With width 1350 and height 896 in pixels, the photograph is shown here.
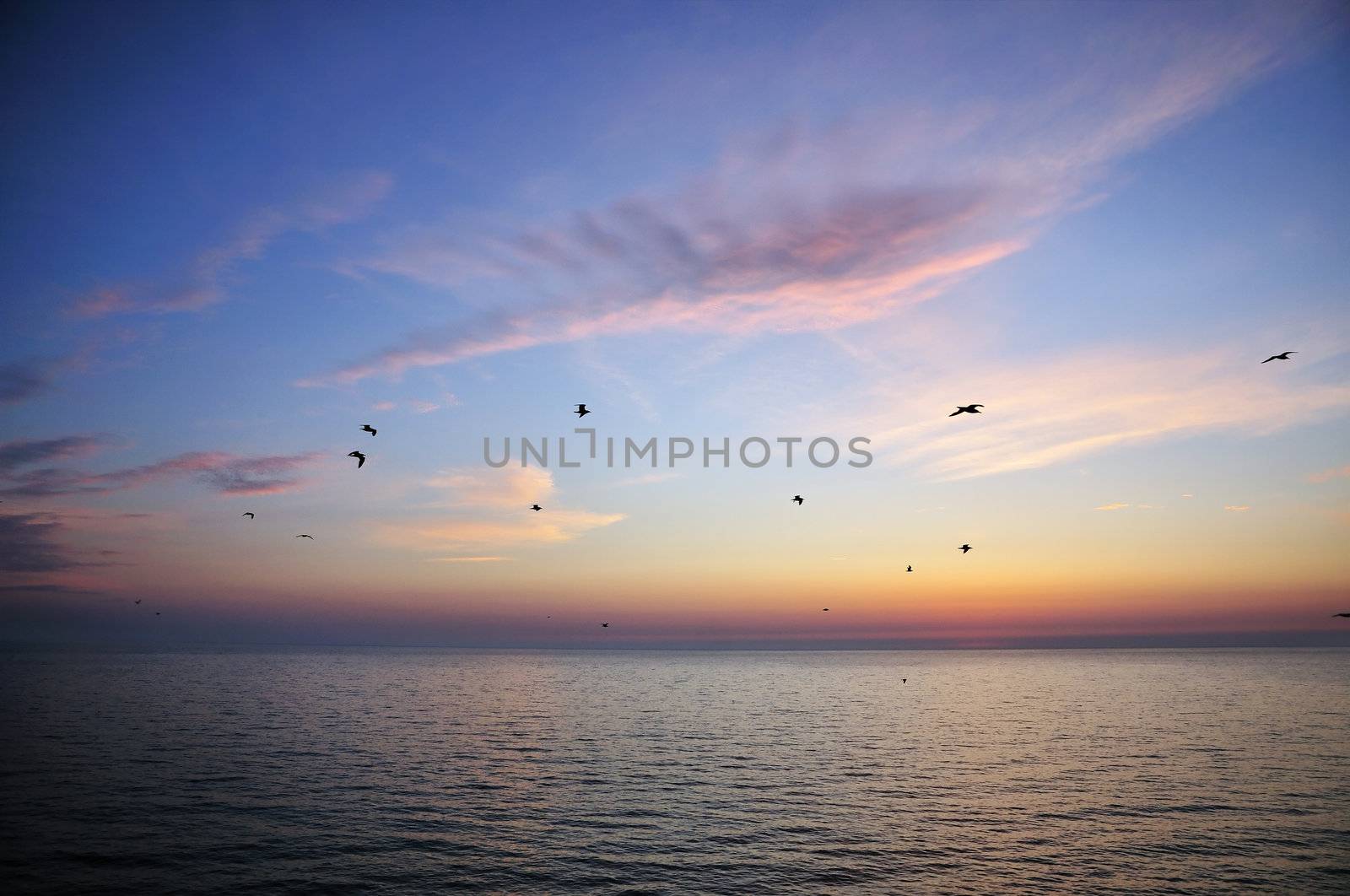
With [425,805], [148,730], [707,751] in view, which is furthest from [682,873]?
[148,730]

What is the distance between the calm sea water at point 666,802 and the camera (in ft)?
104

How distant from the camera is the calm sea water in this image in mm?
31828

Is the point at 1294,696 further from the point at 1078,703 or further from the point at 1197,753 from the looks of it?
the point at 1197,753

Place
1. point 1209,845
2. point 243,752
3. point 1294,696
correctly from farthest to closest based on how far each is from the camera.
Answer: point 1294,696
point 243,752
point 1209,845

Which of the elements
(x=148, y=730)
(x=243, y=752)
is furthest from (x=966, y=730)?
(x=148, y=730)

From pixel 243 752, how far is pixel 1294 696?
508 feet

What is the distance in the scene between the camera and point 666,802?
44125 mm

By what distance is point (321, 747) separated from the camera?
6272 centimetres

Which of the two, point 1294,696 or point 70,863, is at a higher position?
point 70,863

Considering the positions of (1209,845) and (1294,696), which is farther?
(1294,696)

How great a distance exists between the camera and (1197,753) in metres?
62.1

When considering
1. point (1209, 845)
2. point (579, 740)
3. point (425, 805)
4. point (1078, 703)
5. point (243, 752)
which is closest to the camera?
point (1209, 845)

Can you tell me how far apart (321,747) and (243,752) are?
5.82 metres

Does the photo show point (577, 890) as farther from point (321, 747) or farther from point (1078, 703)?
point (1078, 703)
